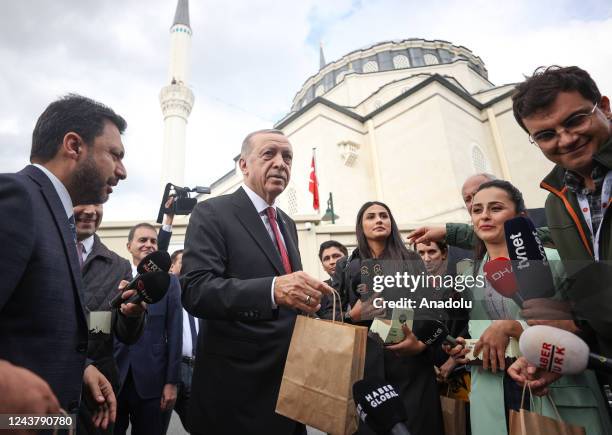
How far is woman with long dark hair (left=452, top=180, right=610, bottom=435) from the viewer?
1.54m

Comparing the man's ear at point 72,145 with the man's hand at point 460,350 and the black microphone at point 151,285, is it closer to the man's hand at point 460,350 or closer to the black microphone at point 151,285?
the black microphone at point 151,285

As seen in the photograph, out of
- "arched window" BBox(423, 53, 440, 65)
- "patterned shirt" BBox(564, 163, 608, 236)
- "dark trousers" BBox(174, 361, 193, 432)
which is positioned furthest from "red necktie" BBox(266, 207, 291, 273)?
"arched window" BBox(423, 53, 440, 65)

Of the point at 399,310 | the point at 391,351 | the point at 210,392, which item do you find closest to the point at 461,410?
the point at 391,351

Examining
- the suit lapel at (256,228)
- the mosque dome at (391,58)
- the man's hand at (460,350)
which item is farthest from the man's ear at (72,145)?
the mosque dome at (391,58)

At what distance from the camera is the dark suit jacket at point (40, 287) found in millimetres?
1140

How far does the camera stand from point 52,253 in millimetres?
1304

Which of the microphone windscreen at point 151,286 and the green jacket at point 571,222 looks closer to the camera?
the green jacket at point 571,222

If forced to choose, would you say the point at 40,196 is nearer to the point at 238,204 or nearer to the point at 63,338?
the point at 63,338

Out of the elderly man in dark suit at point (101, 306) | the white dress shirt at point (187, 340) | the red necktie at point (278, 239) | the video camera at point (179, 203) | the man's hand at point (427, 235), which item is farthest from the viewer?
the white dress shirt at point (187, 340)

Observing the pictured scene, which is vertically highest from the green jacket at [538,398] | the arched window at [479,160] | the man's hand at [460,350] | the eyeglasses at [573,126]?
the arched window at [479,160]

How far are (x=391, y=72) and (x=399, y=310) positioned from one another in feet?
85.3

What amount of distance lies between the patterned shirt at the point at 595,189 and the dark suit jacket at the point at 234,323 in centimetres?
148

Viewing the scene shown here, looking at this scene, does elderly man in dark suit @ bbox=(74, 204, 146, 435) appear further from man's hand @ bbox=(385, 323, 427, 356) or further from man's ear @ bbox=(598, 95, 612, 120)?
man's ear @ bbox=(598, 95, 612, 120)

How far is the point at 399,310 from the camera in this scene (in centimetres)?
204
